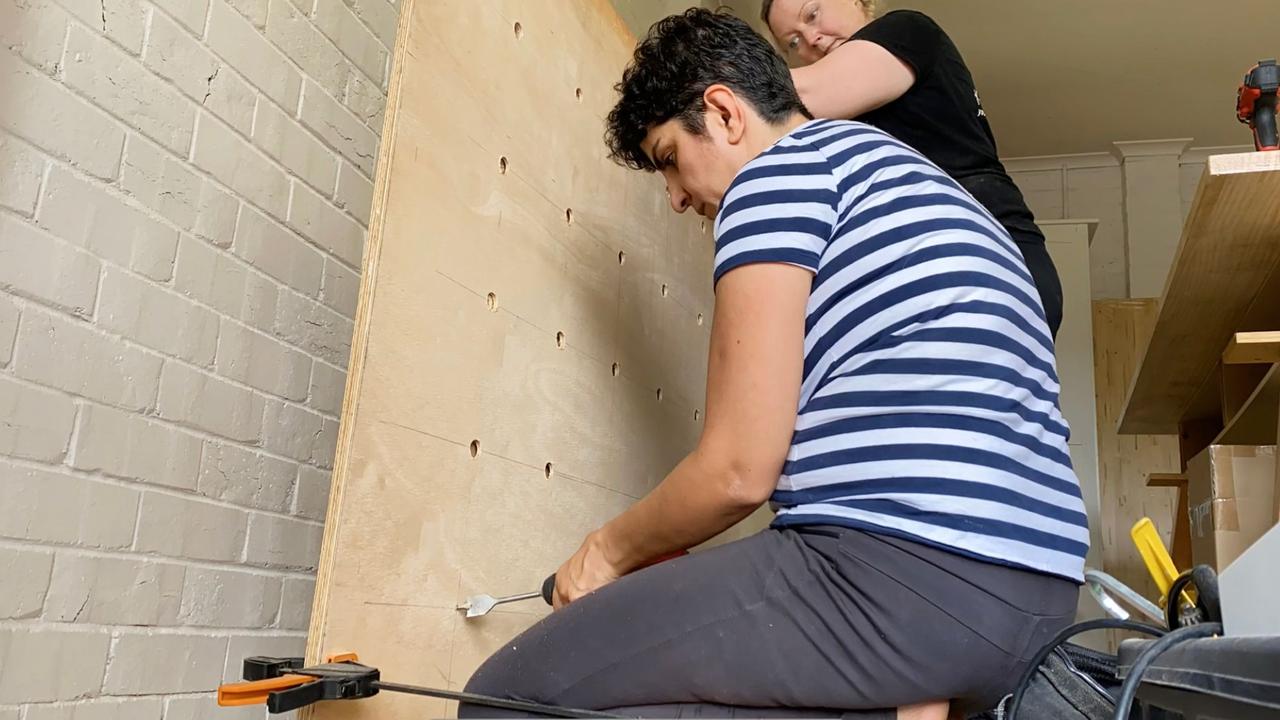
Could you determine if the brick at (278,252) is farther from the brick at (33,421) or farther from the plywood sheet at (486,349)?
the plywood sheet at (486,349)

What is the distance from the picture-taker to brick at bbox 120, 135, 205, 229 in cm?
135

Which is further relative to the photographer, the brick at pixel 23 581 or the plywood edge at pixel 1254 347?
the plywood edge at pixel 1254 347

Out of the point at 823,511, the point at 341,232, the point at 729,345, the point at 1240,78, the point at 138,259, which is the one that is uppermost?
the point at 1240,78

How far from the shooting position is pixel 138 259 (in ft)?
4.45

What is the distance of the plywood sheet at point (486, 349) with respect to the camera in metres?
1.00

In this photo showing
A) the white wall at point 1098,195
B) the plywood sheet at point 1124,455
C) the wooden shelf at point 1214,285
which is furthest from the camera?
the white wall at point 1098,195

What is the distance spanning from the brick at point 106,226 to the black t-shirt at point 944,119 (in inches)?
39.8

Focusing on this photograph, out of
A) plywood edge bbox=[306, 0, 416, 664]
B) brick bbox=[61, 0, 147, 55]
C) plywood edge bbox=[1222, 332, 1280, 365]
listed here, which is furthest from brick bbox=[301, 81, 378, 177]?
plywood edge bbox=[1222, 332, 1280, 365]

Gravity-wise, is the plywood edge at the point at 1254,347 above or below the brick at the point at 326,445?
above

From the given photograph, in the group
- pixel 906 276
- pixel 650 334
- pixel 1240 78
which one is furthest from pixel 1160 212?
pixel 906 276

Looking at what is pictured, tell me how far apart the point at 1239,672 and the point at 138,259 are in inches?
52.0

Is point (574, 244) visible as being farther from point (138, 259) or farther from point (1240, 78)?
point (1240, 78)

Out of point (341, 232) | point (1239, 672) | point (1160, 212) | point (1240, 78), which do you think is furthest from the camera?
point (1160, 212)

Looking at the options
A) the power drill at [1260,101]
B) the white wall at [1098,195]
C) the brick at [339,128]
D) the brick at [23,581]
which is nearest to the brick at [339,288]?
the brick at [339,128]
